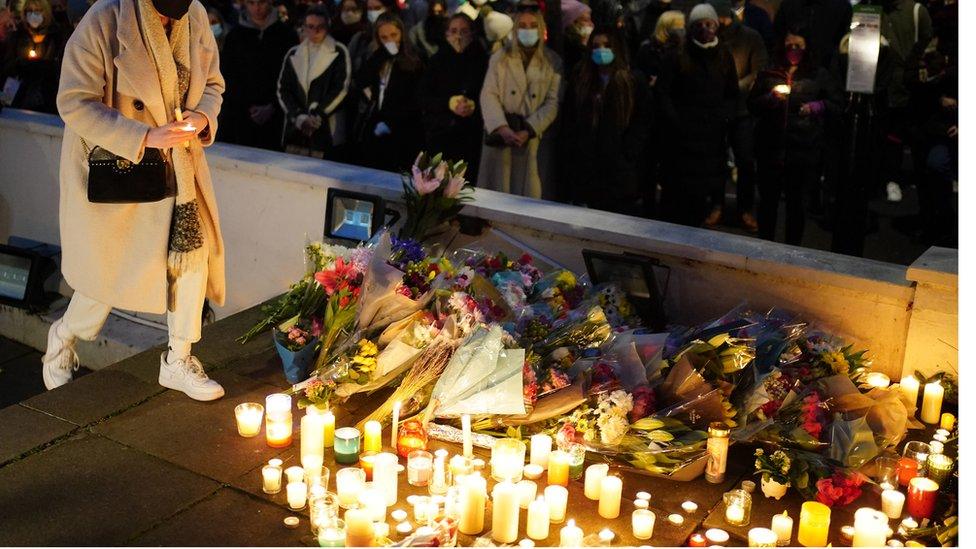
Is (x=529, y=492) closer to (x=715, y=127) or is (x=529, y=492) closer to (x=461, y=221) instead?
(x=461, y=221)

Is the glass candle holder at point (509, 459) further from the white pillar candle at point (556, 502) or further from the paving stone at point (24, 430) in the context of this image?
the paving stone at point (24, 430)

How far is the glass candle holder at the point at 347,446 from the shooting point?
4.60 m

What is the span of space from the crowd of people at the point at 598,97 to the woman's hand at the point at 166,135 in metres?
3.26

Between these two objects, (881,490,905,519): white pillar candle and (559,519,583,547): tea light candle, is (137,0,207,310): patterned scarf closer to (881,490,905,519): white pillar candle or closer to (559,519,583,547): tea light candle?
Answer: (559,519,583,547): tea light candle

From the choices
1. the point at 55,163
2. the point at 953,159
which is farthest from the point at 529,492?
the point at 953,159

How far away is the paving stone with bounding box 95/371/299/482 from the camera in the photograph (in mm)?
4609

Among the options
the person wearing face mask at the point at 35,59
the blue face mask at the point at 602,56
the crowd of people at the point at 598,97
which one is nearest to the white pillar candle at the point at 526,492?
the crowd of people at the point at 598,97

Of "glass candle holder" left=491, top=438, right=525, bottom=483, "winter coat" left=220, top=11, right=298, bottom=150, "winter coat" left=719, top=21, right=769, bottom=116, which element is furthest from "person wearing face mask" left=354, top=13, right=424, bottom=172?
"glass candle holder" left=491, top=438, right=525, bottom=483

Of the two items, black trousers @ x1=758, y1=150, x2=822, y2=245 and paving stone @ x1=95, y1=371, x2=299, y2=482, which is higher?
black trousers @ x1=758, y1=150, x2=822, y2=245

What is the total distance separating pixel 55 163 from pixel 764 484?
5.12m

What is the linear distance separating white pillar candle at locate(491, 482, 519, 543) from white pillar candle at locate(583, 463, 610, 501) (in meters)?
0.44

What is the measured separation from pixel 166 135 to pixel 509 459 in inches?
75.0

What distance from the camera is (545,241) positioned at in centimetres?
604
